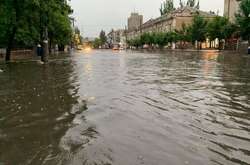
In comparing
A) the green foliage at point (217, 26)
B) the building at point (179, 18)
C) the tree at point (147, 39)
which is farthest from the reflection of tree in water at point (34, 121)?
the tree at point (147, 39)

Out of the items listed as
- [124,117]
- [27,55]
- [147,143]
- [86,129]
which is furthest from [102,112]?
[27,55]

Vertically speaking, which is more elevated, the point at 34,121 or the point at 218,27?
the point at 218,27

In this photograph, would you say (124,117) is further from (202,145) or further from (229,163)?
(229,163)

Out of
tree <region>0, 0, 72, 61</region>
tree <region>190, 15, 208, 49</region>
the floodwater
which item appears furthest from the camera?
tree <region>190, 15, 208, 49</region>

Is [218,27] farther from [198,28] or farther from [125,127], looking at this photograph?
[125,127]

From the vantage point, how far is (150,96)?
38.4 feet

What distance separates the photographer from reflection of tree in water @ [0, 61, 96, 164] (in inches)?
236

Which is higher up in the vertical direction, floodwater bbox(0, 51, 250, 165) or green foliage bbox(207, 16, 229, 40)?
green foliage bbox(207, 16, 229, 40)

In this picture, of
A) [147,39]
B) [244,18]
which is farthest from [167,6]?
[244,18]

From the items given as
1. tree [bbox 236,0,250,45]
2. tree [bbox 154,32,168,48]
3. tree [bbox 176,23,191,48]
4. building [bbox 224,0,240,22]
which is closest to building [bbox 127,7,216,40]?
tree [bbox 154,32,168,48]

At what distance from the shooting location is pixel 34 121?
26.9 ft

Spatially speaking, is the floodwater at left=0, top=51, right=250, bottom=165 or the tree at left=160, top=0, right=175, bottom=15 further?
the tree at left=160, top=0, right=175, bottom=15

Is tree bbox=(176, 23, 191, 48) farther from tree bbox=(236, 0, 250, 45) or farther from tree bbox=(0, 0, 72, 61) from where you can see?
tree bbox=(0, 0, 72, 61)

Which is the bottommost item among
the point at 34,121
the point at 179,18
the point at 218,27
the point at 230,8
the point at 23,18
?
the point at 34,121
